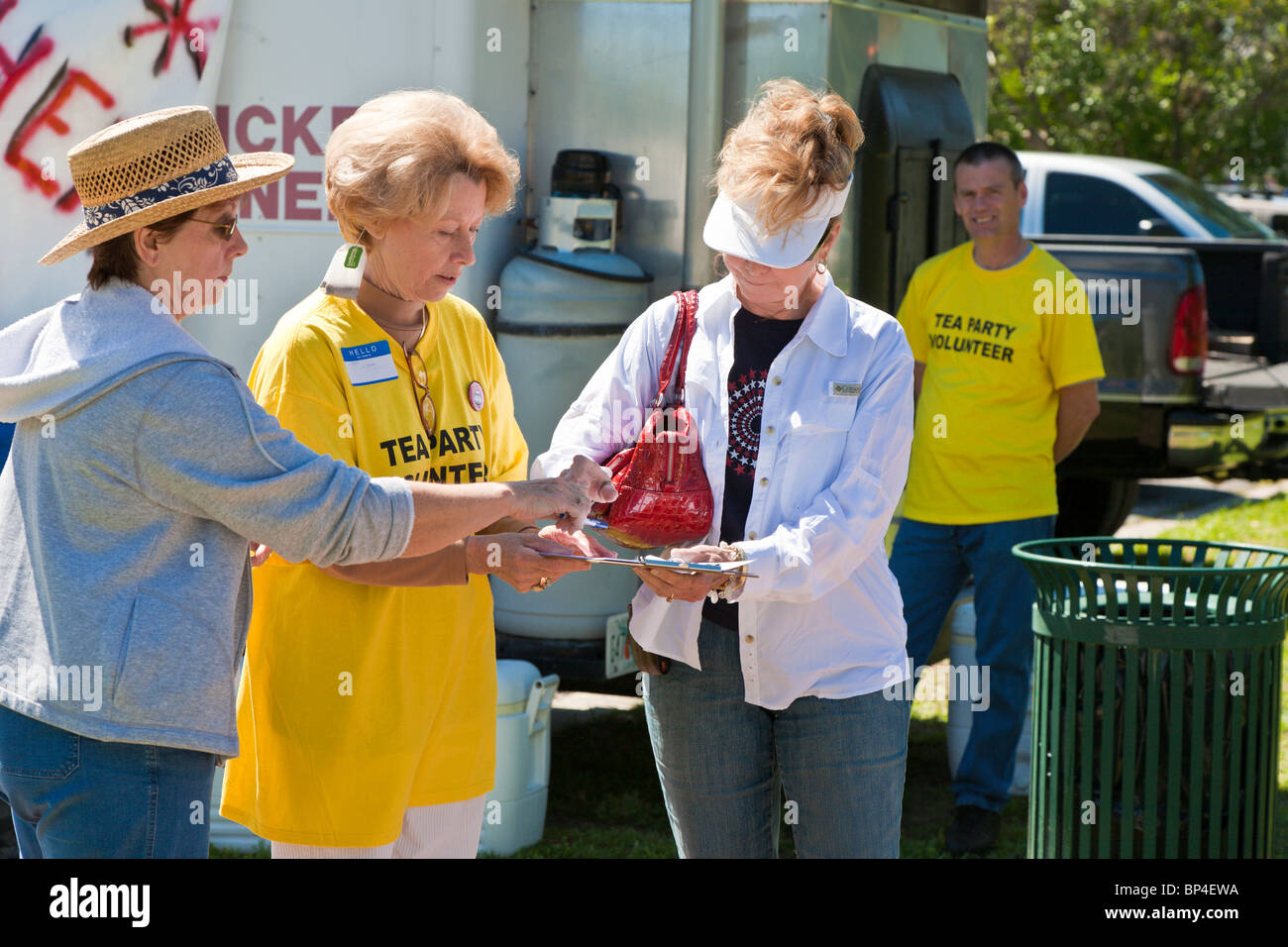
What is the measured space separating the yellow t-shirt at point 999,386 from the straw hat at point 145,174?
3.09m

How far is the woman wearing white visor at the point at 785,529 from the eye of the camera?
2.74m

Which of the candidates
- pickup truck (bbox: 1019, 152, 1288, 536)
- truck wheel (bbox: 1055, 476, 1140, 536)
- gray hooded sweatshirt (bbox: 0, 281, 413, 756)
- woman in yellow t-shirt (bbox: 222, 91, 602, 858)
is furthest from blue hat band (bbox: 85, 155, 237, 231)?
truck wheel (bbox: 1055, 476, 1140, 536)

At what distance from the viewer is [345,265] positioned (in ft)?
8.91

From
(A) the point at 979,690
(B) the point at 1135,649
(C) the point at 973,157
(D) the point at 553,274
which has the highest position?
(C) the point at 973,157

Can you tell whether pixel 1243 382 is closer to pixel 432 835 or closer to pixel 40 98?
pixel 40 98

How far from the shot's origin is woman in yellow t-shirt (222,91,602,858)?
8.51 ft

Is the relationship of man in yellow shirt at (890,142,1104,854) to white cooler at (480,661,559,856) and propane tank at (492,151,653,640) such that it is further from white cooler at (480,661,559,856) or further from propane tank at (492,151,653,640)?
white cooler at (480,661,559,856)

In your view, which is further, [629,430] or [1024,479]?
[1024,479]

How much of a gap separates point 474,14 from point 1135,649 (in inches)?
Result: 99.0

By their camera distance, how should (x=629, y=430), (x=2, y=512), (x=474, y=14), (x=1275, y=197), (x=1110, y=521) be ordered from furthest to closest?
(x=1275, y=197) < (x=1110, y=521) < (x=474, y=14) < (x=629, y=430) < (x=2, y=512)

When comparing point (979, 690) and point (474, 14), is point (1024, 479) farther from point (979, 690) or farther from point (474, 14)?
point (474, 14)

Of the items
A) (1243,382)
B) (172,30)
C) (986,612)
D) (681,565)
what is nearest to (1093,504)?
(1243,382)
